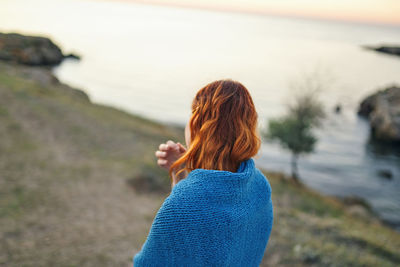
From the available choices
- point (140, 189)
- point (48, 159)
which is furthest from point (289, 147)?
point (48, 159)

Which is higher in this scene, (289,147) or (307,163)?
(289,147)

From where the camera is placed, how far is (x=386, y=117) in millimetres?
39875

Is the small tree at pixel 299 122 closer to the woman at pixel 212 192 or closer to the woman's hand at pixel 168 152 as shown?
the woman's hand at pixel 168 152

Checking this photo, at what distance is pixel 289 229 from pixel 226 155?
7.88 meters

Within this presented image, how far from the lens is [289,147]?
2584 centimetres

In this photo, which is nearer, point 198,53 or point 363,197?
point 363,197

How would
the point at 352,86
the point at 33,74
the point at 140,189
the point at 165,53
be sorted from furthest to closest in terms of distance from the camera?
the point at 165,53 < the point at 352,86 < the point at 33,74 < the point at 140,189

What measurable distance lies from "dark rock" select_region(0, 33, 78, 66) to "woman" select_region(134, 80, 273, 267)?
Answer: 33.3 m

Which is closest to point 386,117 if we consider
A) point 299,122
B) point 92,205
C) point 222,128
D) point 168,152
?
point 299,122

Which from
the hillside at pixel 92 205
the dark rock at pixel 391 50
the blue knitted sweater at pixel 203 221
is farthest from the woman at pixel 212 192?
the dark rock at pixel 391 50

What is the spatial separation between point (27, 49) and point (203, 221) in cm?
4356

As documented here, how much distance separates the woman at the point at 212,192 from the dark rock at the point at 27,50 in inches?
1310

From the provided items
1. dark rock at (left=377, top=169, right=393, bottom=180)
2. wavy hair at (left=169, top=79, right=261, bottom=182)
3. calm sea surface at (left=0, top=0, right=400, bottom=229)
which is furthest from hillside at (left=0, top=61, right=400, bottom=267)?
dark rock at (left=377, top=169, right=393, bottom=180)

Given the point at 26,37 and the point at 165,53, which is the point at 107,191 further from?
the point at 165,53
